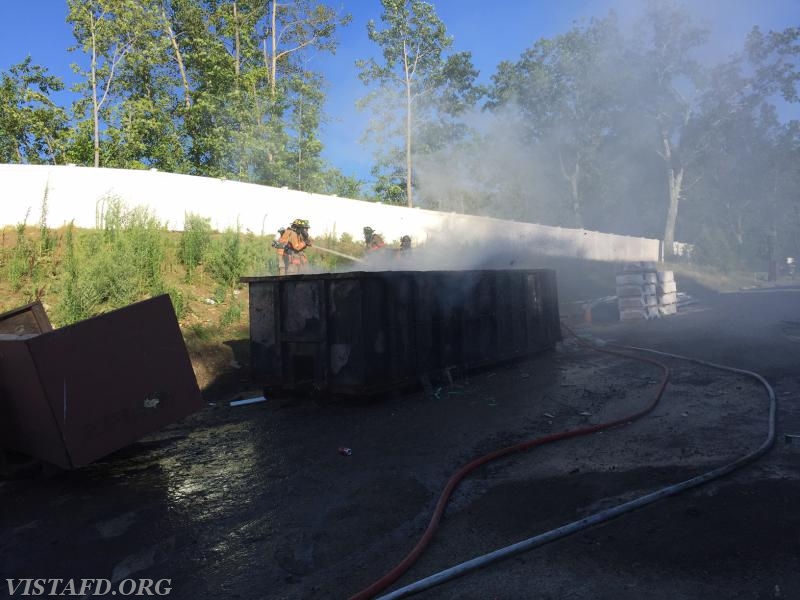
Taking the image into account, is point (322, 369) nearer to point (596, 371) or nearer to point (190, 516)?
point (190, 516)

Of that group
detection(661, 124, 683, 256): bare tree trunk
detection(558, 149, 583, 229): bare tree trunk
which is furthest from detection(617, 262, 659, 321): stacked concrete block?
detection(661, 124, 683, 256): bare tree trunk

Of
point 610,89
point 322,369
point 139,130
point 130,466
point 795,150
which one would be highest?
point 795,150

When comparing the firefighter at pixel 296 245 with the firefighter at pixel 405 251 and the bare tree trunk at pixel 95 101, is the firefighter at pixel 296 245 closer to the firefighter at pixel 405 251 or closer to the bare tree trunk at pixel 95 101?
the firefighter at pixel 405 251

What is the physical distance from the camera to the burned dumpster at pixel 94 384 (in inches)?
141

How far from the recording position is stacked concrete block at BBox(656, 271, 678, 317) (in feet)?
48.3

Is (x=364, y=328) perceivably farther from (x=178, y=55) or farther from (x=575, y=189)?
(x=575, y=189)

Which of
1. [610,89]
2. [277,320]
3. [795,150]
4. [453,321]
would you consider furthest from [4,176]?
[795,150]

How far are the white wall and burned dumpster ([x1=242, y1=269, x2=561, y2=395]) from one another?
760 centimetres

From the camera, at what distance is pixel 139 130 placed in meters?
20.2

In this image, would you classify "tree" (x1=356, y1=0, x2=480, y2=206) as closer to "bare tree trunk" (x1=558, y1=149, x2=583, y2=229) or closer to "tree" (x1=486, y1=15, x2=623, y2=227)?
"tree" (x1=486, y1=15, x2=623, y2=227)

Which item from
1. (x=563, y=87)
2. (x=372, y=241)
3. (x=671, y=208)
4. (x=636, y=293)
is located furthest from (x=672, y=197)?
(x=372, y=241)

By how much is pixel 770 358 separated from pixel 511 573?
7.03m

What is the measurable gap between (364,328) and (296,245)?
14.2 feet

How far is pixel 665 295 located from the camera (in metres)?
15.0
